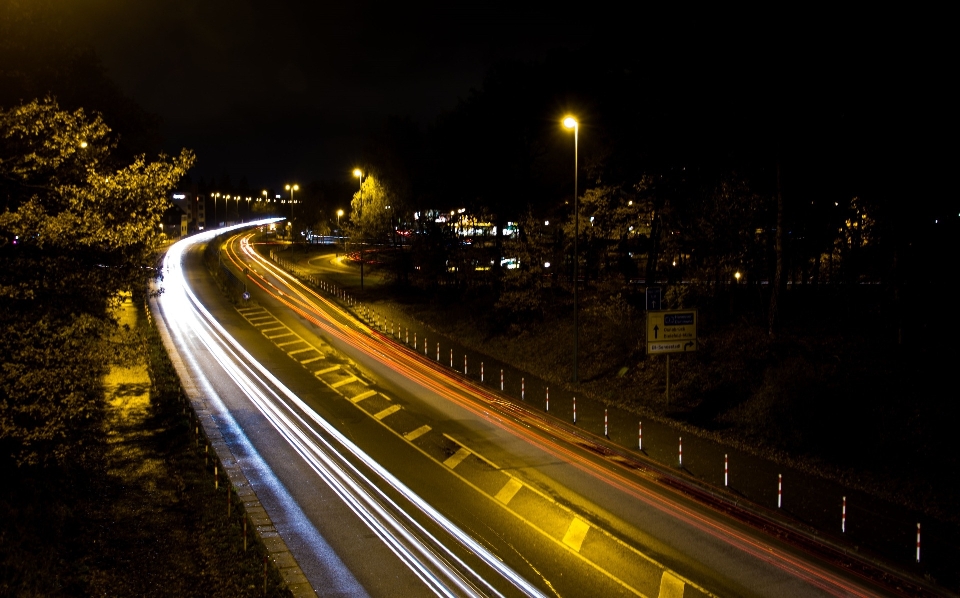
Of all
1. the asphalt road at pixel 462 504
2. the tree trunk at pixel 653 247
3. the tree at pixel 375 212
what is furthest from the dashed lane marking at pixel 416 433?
the tree at pixel 375 212

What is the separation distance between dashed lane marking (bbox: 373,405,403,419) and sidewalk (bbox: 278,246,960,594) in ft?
12.4

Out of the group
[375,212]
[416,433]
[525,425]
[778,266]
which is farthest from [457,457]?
[375,212]

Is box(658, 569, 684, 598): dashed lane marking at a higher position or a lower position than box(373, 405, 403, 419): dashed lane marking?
higher

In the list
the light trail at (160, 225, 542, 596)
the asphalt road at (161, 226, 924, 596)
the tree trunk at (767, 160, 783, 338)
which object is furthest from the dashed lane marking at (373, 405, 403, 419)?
the tree trunk at (767, 160, 783, 338)

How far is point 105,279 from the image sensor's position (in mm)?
12953

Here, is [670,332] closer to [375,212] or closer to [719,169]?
[719,169]

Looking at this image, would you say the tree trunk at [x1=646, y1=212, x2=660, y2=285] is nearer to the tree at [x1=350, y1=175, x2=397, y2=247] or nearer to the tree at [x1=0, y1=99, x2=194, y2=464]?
the tree at [x1=0, y1=99, x2=194, y2=464]

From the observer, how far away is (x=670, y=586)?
932cm

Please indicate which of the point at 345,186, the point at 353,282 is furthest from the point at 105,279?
the point at 345,186

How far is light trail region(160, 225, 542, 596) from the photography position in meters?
9.57

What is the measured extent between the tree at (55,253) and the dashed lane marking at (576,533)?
8.73 metres

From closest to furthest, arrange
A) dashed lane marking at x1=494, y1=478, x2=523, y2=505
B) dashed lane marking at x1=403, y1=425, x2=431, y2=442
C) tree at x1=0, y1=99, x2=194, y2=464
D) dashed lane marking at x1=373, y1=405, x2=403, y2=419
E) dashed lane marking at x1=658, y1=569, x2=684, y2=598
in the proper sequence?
dashed lane marking at x1=658, y1=569, x2=684, y2=598, tree at x1=0, y1=99, x2=194, y2=464, dashed lane marking at x1=494, y1=478, x2=523, y2=505, dashed lane marking at x1=403, y1=425, x2=431, y2=442, dashed lane marking at x1=373, y1=405, x2=403, y2=419

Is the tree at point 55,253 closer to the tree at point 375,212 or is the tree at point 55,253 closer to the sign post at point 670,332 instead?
the sign post at point 670,332

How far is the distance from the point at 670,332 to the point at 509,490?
773 centimetres
